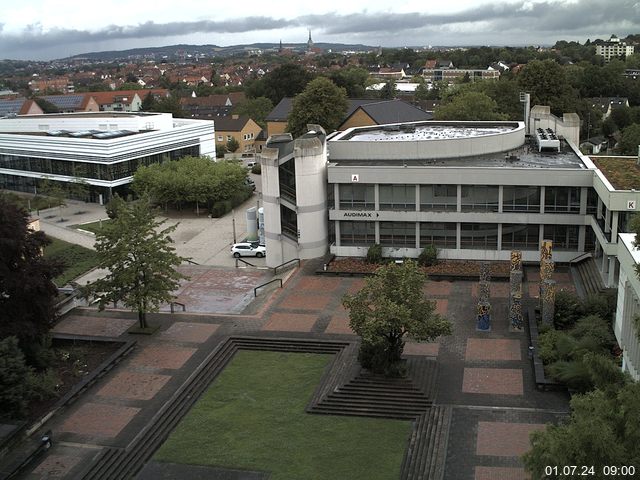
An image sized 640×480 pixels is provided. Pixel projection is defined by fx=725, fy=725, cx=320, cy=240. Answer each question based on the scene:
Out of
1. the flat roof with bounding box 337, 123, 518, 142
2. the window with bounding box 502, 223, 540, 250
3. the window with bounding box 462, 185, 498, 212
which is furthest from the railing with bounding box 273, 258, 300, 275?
the window with bounding box 502, 223, 540, 250

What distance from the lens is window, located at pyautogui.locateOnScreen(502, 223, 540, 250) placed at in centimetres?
4053

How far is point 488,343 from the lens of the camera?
30.2 meters

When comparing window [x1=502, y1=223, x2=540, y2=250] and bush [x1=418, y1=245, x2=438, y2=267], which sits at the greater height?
window [x1=502, y1=223, x2=540, y2=250]

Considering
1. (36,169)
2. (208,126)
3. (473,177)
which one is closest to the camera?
(473,177)

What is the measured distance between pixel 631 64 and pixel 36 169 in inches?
6024

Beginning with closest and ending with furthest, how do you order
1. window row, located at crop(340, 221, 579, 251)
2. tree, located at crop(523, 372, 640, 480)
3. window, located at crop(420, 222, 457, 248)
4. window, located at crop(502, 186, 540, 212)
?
1. tree, located at crop(523, 372, 640, 480)
2. window, located at crop(502, 186, 540, 212)
3. window row, located at crop(340, 221, 579, 251)
4. window, located at crop(420, 222, 457, 248)

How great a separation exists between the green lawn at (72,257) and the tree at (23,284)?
46.3ft

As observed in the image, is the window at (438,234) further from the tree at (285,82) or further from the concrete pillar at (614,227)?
the tree at (285,82)

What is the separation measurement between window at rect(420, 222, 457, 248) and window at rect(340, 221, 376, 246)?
2.91 meters

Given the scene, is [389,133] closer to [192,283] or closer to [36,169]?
[192,283]

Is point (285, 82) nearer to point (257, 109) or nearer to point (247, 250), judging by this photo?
point (257, 109)

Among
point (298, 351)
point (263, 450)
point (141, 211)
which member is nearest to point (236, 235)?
point (141, 211)

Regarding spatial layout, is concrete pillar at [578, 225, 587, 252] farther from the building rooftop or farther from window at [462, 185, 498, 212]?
window at [462, 185, 498, 212]

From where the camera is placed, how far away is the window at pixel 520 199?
39.8m
